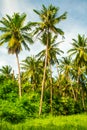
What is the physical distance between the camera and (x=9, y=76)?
63.3 meters

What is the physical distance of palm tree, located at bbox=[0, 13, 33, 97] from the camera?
45188 mm

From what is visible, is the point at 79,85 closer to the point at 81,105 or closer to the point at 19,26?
the point at 81,105

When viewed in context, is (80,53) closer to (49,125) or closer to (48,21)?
(48,21)

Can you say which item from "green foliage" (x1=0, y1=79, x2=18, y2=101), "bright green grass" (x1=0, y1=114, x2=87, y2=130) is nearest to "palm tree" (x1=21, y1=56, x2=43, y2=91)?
"green foliage" (x1=0, y1=79, x2=18, y2=101)

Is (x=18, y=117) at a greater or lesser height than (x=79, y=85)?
lesser

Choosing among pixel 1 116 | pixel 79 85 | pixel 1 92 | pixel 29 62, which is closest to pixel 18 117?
pixel 1 116

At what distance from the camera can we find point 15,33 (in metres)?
46.0

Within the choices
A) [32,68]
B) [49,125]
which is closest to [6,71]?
[32,68]

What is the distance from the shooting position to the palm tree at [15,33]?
4519 cm

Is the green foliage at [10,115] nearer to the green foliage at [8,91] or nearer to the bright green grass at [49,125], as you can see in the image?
the bright green grass at [49,125]

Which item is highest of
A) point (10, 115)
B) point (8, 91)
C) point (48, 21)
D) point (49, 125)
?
point (48, 21)

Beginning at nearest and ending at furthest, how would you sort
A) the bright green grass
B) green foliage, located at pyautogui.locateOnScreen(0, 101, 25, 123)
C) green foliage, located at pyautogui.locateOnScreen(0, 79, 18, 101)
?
the bright green grass
green foliage, located at pyautogui.locateOnScreen(0, 101, 25, 123)
green foliage, located at pyautogui.locateOnScreen(0, 79, 18, 101)

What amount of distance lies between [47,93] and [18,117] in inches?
599

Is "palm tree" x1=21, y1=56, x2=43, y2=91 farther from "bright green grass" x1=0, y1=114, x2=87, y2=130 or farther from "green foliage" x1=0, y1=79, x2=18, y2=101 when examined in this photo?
"bright green grass" x1=0, y1=114, x2=87, y2=130
